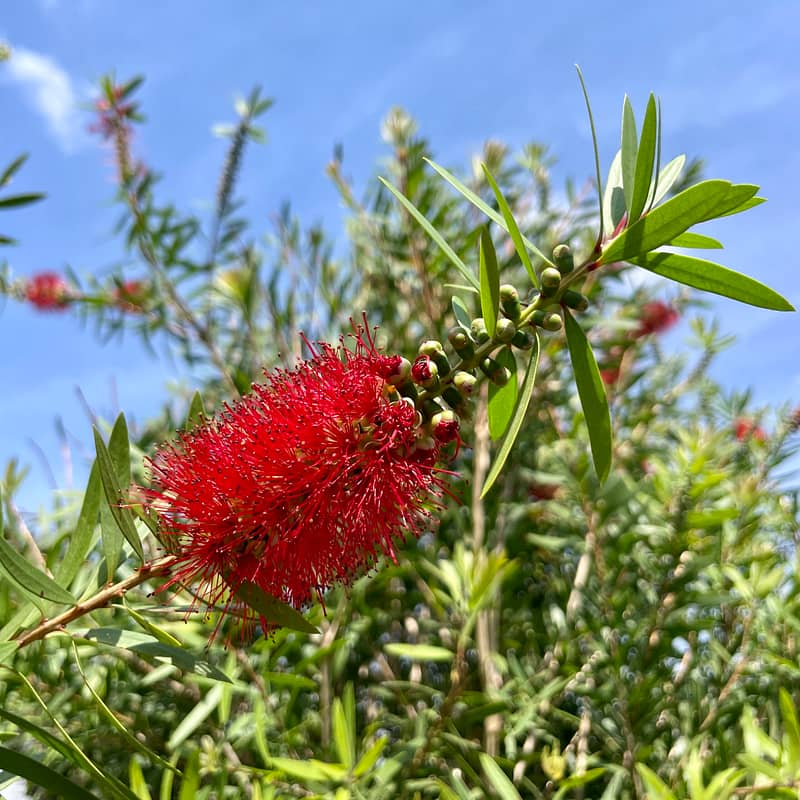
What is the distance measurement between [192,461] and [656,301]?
241 cm

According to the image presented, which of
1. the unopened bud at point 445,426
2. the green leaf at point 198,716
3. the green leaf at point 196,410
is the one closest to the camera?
the unopened bud at point 445,426

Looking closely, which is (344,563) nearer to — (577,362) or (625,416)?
(577,362)

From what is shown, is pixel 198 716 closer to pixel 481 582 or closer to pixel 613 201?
pixel 481 582

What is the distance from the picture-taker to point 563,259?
2.45 feet

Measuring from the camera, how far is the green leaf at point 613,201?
780 millimetres

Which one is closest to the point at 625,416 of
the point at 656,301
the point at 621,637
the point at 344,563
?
the point at 656,301

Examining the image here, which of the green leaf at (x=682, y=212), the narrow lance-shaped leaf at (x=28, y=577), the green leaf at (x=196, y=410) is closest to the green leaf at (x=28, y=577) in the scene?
the narrow lance-shaped leaf at (x=28, y=577)

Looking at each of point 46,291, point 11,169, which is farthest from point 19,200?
point 46,291

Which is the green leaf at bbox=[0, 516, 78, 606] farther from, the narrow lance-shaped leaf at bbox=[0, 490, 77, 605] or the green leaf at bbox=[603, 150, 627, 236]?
the green leaf at bbox=[603, 150, 627, 236]

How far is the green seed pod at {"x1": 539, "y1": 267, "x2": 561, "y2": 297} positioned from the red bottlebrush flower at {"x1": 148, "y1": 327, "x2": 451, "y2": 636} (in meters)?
0.17

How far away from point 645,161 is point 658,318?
238 cm

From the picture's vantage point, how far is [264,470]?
78 centimetres

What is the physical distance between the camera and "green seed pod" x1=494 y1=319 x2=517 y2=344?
725 mm

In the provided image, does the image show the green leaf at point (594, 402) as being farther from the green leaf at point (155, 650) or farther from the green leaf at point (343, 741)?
the green leaf at point (343, 741)
